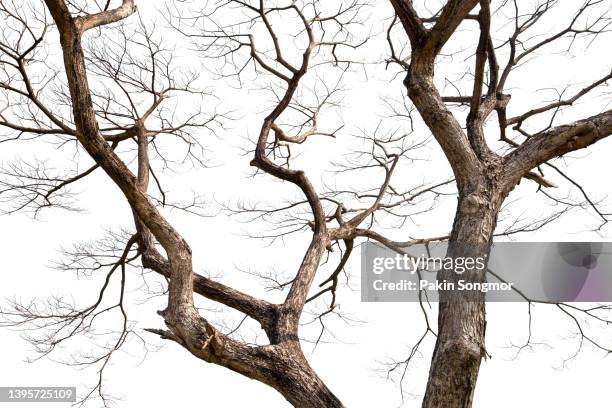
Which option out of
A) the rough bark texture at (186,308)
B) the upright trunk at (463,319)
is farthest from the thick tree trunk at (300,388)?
the upright trunk at (463,319)

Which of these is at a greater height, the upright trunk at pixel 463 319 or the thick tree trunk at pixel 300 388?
the upright trunk at pixel 463 319

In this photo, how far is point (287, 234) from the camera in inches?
218

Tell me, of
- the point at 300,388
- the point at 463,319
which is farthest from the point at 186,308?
the point at 463,319

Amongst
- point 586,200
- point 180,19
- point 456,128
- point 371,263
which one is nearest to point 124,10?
point 180,19

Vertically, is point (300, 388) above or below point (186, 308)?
below

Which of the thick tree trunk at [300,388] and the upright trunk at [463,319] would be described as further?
the thick tree trunk at [300,388]

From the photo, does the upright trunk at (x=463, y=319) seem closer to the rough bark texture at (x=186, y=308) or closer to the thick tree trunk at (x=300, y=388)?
the thick tree trunk at (x=300, y=388)

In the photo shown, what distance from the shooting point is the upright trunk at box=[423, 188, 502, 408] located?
349cm

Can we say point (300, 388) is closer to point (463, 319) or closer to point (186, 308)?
point (186, 308)

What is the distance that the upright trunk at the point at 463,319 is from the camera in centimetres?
349

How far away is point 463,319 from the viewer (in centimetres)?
358

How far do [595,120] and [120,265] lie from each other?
356 cm

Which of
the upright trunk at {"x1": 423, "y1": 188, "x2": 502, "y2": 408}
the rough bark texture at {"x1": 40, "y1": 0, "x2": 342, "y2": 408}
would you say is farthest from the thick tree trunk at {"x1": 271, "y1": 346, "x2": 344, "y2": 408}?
the upright trunk at {"x1": 423, "y1": 188, "x2": 502, "y2": 408}

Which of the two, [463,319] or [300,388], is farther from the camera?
[300,388]
